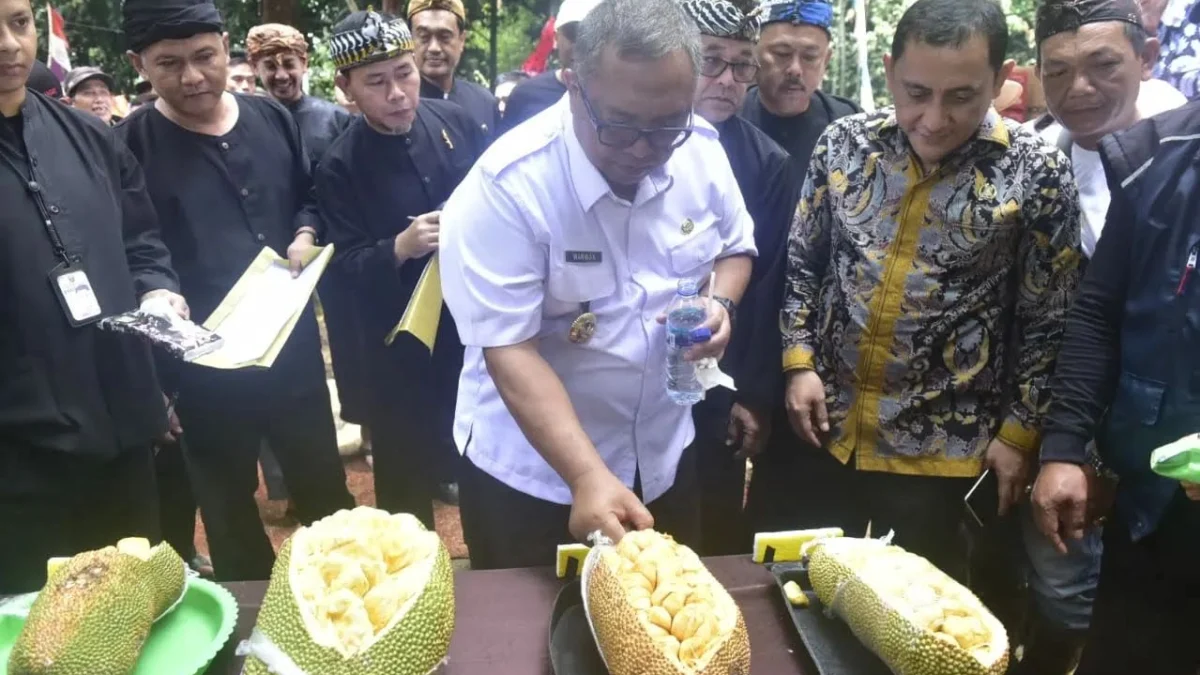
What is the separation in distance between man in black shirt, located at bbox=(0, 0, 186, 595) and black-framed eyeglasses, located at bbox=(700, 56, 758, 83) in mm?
1756

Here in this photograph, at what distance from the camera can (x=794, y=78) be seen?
9.40 feet

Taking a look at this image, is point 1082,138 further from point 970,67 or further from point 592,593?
point 592,593

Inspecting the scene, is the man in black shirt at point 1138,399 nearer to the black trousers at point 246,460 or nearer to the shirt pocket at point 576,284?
the shirt pocket at point 576,284

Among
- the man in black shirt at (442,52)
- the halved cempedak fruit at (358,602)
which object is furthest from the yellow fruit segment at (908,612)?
the man in black shirt at (442,52)

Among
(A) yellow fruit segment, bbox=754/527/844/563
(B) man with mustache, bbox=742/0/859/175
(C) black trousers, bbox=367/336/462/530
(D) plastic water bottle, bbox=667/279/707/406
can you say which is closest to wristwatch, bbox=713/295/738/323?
(D) plastic water bottle, bbox=667/279/707/406

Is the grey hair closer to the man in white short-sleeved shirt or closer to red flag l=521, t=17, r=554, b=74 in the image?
the man in white short-sleeved shirt

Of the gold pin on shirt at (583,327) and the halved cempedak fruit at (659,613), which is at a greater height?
the gold pin on shirt at (583,327)

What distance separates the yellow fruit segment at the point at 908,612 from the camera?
4.15 feet

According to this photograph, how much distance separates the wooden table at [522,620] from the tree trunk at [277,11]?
6411 millimetres

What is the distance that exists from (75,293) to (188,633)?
1078 mm

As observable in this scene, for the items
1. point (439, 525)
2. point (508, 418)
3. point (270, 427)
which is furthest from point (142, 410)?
point (439, 525)

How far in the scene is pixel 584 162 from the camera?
1701 millimetres

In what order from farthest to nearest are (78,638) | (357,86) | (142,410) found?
(357,86), (142,410), (78,638)

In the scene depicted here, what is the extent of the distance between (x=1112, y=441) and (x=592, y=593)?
126 centimetres
